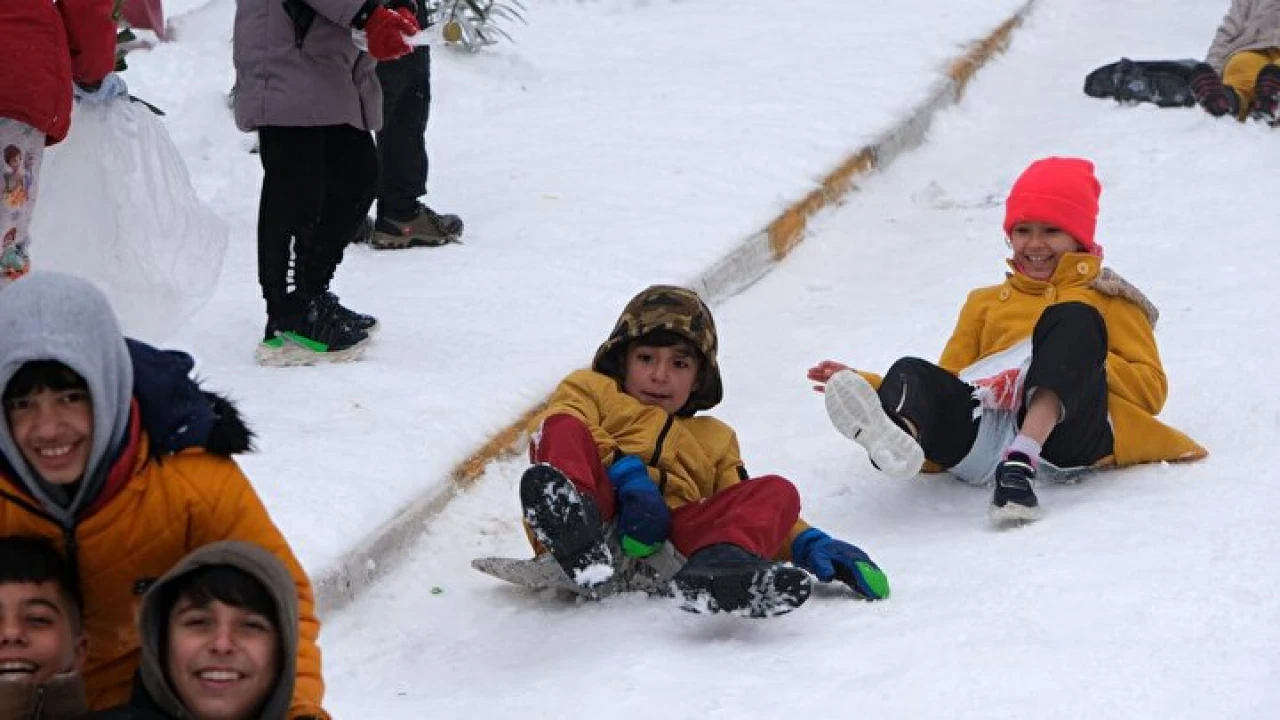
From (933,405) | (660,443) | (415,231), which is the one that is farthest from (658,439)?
(415,231)

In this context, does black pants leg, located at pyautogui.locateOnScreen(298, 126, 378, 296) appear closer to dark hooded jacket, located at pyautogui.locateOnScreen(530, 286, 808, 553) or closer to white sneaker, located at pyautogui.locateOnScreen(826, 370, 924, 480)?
dark hooded jacket, located at pyautogui.locateOnScreen(530, 286, 808, 553)

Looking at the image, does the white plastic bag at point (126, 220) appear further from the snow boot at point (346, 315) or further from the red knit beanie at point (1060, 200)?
the red knit beanie at point (1060, 200)

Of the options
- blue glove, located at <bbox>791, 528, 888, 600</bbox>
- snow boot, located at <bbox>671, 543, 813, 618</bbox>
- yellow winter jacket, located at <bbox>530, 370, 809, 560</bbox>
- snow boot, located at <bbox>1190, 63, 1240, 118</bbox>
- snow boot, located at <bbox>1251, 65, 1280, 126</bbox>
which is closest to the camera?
snow boot, located at <bbox>671, 543, 813, 618</bbox>

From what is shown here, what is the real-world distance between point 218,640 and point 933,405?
7.65ft

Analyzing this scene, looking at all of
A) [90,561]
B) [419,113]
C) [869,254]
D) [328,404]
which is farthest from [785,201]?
[90,561]

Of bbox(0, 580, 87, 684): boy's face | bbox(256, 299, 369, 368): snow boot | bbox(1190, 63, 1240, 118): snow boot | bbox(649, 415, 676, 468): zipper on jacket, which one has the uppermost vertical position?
bbox(1190, 63, 1240, 118): snow boot

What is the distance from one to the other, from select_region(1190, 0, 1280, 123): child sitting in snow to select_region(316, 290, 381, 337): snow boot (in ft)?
16.1

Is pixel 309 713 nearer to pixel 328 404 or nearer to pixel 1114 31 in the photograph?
pixel 328 404

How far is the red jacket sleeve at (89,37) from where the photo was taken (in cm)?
479

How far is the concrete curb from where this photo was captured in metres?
4.36

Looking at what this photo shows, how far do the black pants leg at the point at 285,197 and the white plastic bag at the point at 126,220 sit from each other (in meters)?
0.20

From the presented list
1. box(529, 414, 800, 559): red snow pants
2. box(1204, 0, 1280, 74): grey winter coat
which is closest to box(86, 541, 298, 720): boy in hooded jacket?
box(529, 414, 800, 559): red snow pants

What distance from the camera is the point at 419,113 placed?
6992 mm

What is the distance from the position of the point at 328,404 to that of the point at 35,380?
216cm
